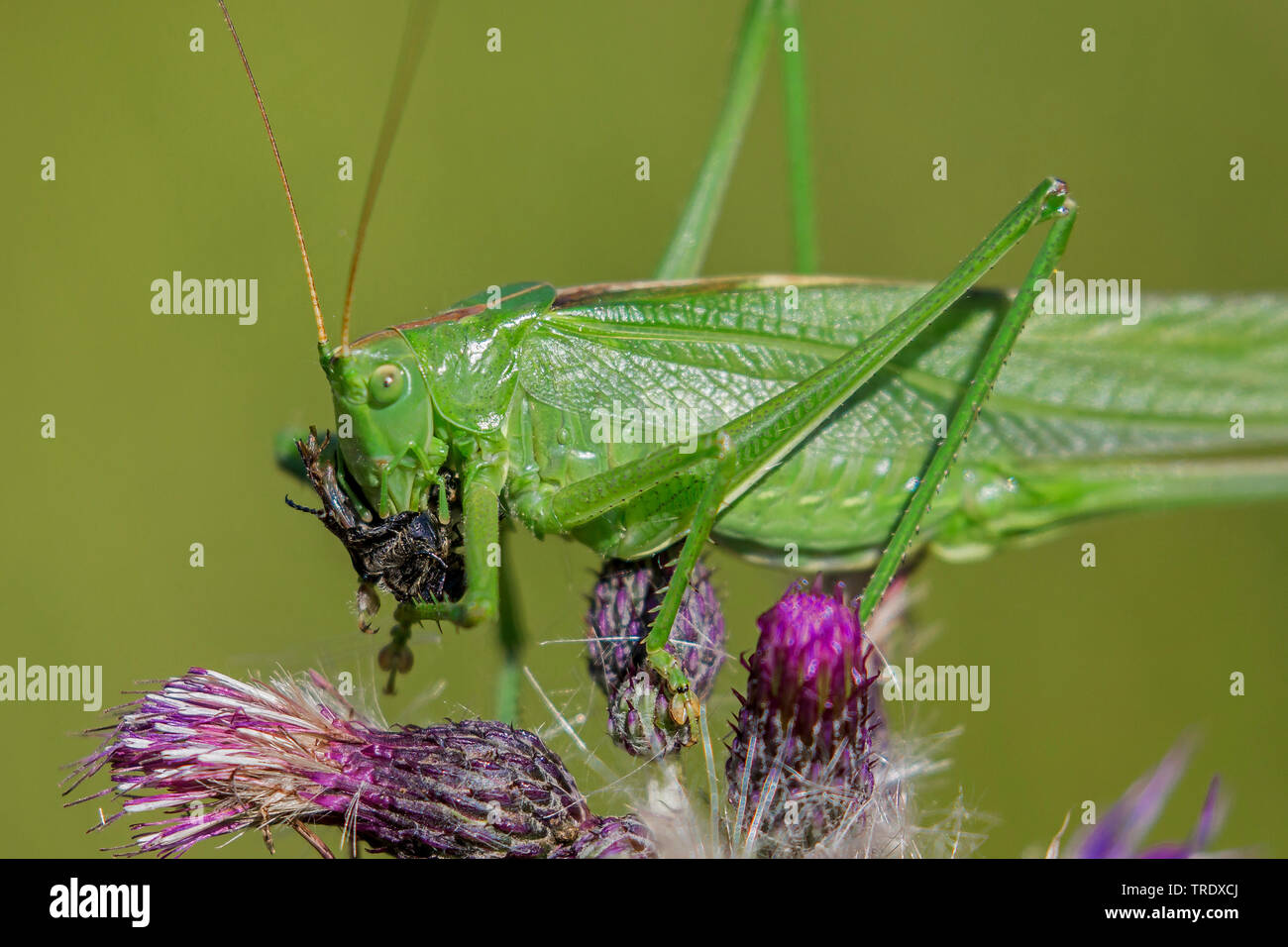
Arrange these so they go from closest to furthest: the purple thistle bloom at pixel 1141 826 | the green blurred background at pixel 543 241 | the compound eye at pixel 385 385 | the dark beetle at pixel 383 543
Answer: the purple thistle bloom at pixel 1141 826 < the dark beetle at pixel 383 543 < the compound eye at pixel 385 385 < the green blurred background at pixel 543 241

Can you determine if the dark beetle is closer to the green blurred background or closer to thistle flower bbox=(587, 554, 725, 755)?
thistle flower bbox=(587, 554, 725, 755)

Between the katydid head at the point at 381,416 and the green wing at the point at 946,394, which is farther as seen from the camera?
the green wing at the point at 946,394

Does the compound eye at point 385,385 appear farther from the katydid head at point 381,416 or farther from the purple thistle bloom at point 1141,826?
the purple thistle bloom at point 1141,826

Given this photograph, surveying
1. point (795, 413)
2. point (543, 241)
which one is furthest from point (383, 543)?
point (543, 241)

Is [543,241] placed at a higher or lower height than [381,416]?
higher

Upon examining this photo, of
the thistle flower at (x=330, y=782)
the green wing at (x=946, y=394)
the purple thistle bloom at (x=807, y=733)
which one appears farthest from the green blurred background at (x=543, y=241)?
the purple thistle bloom at (x=807, y=733)

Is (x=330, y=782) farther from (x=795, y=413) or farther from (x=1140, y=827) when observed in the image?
(x=1140, y=827)

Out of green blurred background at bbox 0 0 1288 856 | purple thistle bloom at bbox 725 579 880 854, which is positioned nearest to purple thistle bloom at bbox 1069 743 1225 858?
purple thistle bloom at bbox 725 579 880 854
